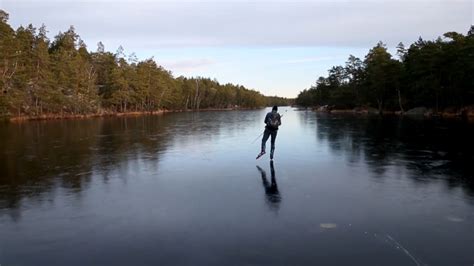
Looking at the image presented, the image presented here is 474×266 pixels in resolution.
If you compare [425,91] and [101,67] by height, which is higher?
[101,67]

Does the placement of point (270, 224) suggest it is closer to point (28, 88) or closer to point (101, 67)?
point (28, 88)

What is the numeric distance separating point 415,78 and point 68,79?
2153 inches

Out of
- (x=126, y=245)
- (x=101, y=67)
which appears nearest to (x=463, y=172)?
(x=126, y=245)

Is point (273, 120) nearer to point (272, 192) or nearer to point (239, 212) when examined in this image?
point (272, 192)

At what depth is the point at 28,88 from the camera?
171ft

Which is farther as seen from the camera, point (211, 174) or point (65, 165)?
point (65, 165)

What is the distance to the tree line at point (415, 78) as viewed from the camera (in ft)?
158

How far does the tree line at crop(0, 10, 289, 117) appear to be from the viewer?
159 ft

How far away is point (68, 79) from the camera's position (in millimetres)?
61219

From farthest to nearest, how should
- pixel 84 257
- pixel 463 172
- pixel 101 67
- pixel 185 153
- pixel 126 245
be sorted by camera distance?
pixel 101 67
pixel 185 153
pixel 463 172
pixel 126 245
pixel 84 257

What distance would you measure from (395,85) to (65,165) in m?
62.1

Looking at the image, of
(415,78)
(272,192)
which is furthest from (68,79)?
(272,192)

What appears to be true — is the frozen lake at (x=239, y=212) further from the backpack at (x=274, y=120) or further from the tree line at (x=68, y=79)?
the tree line at (x=68, y=79)

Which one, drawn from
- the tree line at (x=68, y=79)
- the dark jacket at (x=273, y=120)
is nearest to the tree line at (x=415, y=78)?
the dark jacket at (x=273, y=120)
